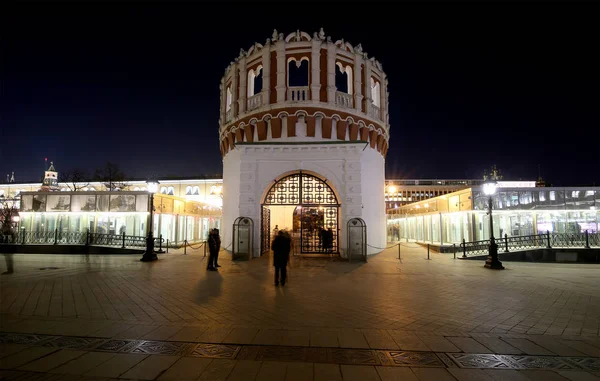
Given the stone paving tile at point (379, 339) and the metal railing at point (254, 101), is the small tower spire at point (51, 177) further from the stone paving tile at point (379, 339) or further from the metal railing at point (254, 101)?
the stone paving tile at point (379, 339)

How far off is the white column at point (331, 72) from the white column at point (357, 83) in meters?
1.69

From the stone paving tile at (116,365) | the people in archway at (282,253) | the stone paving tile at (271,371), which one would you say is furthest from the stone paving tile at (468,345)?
the people in archway at (282,253)

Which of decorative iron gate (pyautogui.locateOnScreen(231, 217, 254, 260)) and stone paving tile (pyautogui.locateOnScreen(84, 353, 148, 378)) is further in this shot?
decorative iron gate (pyautogui.locateOnScreen(231, 217, 254, 260))

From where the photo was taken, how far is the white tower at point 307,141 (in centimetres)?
1830

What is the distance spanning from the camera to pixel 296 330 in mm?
5781

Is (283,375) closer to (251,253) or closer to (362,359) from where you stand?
(362,359)

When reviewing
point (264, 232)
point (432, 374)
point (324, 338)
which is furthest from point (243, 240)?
point (432, 374)

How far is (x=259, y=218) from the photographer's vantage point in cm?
1844

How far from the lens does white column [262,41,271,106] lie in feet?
67.1

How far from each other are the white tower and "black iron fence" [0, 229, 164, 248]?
6.76m

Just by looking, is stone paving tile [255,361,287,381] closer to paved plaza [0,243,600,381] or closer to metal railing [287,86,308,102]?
paved plaza [0,243,600,381]

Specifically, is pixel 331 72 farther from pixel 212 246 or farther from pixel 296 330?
pixel 296 330

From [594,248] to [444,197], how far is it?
9118mm

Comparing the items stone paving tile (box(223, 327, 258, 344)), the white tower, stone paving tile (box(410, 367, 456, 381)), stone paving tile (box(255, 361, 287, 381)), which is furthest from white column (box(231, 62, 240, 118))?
stone paving tile (box(410, 367, 456, 381))
